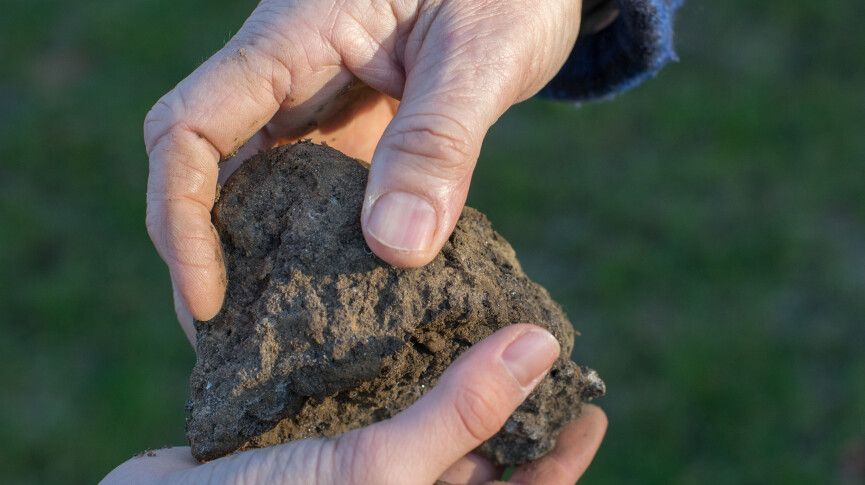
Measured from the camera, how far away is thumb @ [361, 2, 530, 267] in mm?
2238

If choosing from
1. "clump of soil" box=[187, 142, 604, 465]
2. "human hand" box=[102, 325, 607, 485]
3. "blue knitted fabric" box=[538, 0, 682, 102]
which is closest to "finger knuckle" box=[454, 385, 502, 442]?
"human hand" box=[102, 325, 607, 485]

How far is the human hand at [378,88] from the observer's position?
2287mm

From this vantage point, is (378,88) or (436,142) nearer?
(436,142)

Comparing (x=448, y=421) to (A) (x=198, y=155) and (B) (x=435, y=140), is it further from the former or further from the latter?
(A) (x=198, y=155)

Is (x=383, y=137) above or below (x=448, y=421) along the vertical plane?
above

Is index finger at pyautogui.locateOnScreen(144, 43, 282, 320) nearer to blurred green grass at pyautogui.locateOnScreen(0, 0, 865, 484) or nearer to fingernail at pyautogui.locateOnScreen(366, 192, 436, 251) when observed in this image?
fingernail at pyautogui.locateOnScreen(366, 192, 436, 251)

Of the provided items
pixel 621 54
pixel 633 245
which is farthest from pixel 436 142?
pixel 633 245

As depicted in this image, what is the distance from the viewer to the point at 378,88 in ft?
9.25

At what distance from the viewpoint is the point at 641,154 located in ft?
17.2

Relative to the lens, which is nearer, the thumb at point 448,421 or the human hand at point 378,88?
the thumb at point 448,421

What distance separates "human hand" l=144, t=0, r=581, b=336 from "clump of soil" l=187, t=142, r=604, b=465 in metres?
0.10

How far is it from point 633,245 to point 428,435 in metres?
3.14

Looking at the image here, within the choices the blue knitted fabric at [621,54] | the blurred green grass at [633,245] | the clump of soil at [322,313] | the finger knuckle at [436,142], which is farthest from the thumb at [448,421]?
the blurred green grass at [633,245]

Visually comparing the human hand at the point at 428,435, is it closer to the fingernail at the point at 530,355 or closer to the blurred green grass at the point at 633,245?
the fingernail at the point at 530,355
